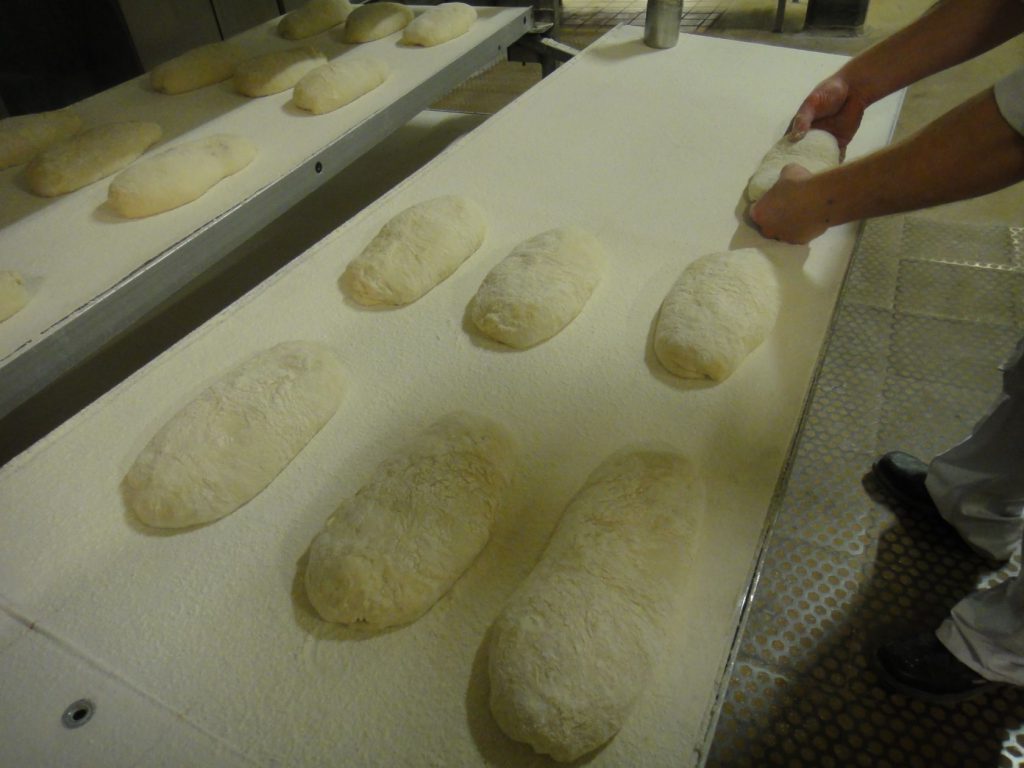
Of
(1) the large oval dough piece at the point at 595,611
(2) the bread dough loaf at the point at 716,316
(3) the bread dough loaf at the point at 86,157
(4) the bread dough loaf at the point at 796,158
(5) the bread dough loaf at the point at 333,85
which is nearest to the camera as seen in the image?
(1) the large oval dough piece at the point at 595,611

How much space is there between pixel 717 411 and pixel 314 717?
0.81 m

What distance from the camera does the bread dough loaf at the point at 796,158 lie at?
→ 61.4 inches


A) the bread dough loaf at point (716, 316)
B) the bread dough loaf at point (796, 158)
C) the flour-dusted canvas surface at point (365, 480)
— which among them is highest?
the bread dough loaf at point (796, 158)

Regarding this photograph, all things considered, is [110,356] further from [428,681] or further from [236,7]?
[236,7]

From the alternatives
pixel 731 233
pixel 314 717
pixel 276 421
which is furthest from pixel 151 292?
pixel 731 233

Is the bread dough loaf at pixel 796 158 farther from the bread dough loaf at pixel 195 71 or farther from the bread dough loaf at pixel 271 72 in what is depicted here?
the bread dough loaf at pixel 195 71

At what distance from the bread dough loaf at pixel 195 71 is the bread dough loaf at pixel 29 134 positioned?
357 millimetres

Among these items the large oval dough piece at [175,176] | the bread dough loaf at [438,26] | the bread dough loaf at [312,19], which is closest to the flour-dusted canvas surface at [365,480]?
→ the large oval dough piece at [175,176]

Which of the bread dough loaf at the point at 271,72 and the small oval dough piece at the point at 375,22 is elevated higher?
the small oval dough piece at the point at 375,22

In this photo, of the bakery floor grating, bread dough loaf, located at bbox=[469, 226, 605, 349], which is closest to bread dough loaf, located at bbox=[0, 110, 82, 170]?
bread dough loaf, located at bbox=[469, 226, 605, 349]

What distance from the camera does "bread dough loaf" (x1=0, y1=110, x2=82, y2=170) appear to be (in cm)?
183

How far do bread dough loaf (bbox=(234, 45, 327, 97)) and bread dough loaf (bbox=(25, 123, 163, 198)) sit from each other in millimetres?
408

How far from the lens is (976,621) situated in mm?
1218

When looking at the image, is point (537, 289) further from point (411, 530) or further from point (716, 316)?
point (411, 530)
